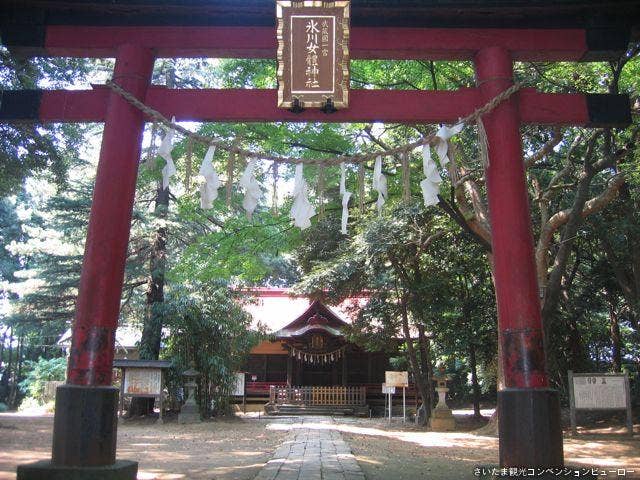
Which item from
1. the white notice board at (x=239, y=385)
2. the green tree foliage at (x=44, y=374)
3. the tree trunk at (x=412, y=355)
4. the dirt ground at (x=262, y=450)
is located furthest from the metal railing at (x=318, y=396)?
the green tree foliage at (x=44, y=374)

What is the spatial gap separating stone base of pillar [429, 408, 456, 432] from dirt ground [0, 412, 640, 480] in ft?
2.32

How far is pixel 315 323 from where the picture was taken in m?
19.9

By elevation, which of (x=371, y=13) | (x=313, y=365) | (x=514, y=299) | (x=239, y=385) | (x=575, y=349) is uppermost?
(x=371, y=13)

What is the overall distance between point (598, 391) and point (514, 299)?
28.7ft

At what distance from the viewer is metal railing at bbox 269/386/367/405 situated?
19.6m

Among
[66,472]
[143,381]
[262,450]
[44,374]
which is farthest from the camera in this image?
[44,374]

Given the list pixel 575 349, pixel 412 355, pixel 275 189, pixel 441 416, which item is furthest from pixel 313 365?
pixel 275 189

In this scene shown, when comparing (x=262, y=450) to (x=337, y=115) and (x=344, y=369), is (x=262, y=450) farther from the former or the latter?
(x=344, y=369)

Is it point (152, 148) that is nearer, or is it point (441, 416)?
point (152, 148)

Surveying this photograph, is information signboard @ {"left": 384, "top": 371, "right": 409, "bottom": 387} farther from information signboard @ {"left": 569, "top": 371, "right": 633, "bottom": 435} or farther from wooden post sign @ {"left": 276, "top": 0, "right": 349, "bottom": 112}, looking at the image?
wooden post sign @ {"left": 276, "top": 0, "right": 349, "bottom": 112}

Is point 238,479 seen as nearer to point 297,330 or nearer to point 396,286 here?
point 396,286

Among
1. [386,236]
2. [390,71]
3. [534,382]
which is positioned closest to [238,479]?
[534,382]

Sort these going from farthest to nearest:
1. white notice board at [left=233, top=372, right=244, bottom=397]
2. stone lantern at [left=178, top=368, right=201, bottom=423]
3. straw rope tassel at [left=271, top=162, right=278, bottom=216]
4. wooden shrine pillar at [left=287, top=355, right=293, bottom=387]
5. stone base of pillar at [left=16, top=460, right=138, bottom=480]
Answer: wooden shrine pillar at [left=287, top=355, right=293, bottom=387] → white notice board at [left=233, top=372, right=244, bottom=397] → stone lantern at [left=178, top=368, right=201, bottom=423] → straw rope tassel at [left=271, top=162, right=278, bottom=216] → stone base of pillar at [left=16, top=460, right=138, bottom=480]

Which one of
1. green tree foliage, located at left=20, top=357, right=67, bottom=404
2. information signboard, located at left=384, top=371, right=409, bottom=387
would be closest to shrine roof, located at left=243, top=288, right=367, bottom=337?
information signboard, located at left=384, top=371, right=409, bottom=387
